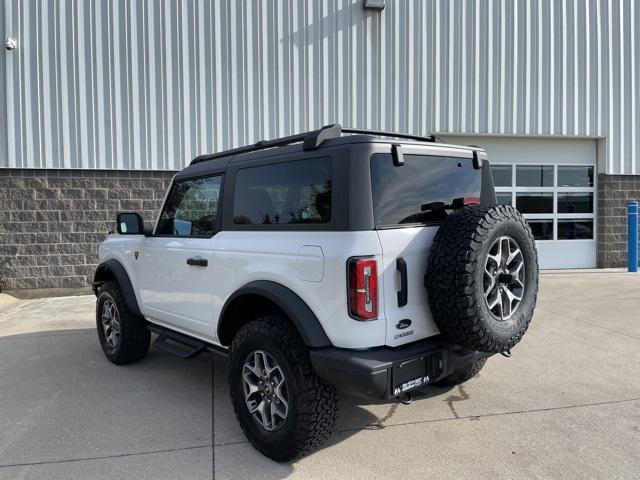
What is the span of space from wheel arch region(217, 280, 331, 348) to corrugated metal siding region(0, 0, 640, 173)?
6366 millimetres

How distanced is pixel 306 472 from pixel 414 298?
1192 mm

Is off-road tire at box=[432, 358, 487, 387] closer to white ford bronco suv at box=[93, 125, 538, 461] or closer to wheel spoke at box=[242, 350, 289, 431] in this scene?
white ford bronco suv at box=[93, 125, 538, 461]

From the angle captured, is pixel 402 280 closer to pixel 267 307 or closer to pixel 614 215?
pixel 267 307

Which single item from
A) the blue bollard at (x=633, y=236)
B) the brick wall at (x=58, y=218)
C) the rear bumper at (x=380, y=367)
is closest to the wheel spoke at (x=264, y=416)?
the rear bumper at (x=380, y=367)

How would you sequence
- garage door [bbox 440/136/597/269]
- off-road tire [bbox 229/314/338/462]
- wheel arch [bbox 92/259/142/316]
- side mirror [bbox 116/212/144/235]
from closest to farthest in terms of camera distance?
off-road tire [bbox 229/314/338/462] < side mirror [bbox 116/212/144/235] < wheel arch [bbox 92/259/142/316] < garage door [bbox 440/136/597/269]

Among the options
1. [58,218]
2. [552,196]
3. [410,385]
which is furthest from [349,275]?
[552,196]

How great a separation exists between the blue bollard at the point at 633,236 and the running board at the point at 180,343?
10.1 meters

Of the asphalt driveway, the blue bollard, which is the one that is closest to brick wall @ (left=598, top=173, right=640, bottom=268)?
the blue bollard

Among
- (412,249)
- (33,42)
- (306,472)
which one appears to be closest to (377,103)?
(33,42)

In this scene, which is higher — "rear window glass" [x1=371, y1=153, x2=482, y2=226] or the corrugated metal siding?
the corrugated metal siding

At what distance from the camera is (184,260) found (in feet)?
12.6

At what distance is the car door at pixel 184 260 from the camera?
3.65 m

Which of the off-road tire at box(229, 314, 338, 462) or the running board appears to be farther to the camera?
the running board

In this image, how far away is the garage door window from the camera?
10.9 m
